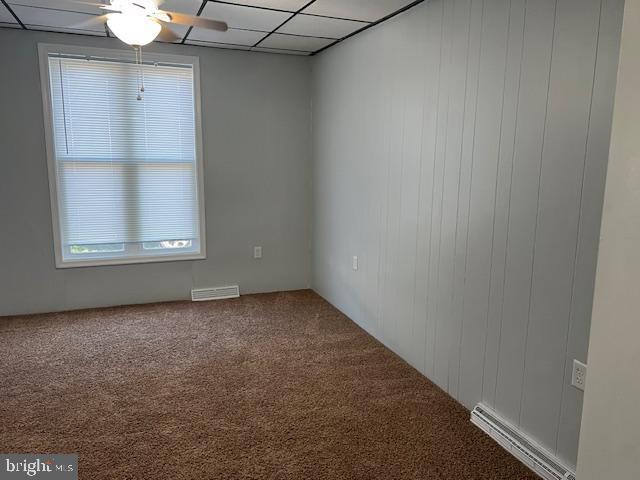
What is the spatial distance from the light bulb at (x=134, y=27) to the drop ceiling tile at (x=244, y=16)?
3.18 feet

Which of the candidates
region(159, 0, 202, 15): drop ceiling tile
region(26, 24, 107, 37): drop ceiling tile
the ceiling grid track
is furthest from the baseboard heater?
region(26, 24, 107, 37): drop ceiling tile

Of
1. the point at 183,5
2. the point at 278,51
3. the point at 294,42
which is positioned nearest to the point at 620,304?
the point at 183,5

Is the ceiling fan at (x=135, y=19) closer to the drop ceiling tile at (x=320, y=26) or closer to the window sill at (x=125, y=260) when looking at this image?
the drop ceiling tile at (x=320, y=26)

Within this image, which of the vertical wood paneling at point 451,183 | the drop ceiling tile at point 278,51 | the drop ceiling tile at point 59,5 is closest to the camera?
the vertical wood paneling at point 451,183

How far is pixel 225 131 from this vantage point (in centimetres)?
450

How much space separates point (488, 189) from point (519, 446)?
1.26m

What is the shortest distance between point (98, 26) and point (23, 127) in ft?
3.55

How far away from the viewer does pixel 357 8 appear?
3.04m

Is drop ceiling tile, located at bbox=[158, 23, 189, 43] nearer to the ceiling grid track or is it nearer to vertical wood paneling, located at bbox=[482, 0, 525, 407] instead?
the ceiling grid track

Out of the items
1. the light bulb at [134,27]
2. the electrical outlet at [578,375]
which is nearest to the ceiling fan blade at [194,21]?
the light bulb at [134,27]

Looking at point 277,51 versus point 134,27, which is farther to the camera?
point 277,51

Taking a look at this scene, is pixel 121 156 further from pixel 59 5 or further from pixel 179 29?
pixel 59 5

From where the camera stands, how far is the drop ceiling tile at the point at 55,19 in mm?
3248

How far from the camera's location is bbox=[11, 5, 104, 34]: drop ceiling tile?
128 inches
